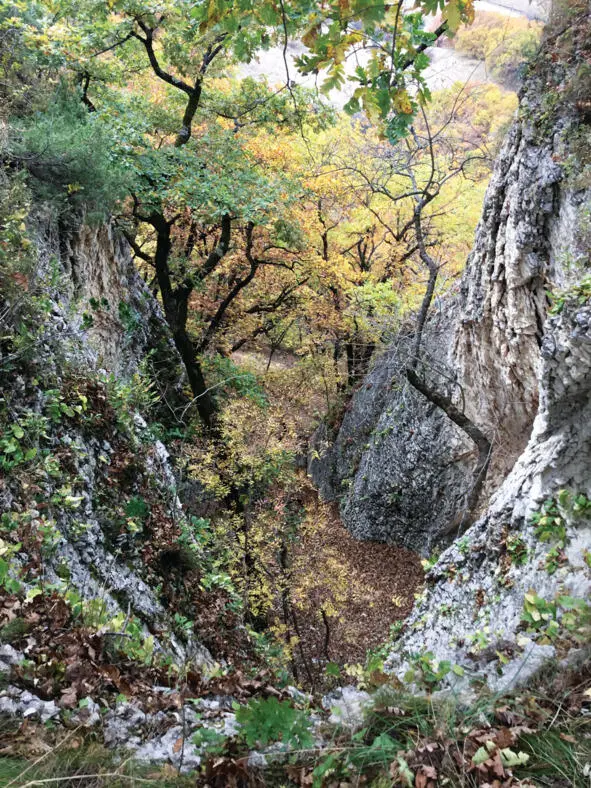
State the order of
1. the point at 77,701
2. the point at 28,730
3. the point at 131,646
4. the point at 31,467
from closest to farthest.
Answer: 1. the point at 28,730
2. the point at 77,701
3. the point at 131,646
4. the point at 31,467

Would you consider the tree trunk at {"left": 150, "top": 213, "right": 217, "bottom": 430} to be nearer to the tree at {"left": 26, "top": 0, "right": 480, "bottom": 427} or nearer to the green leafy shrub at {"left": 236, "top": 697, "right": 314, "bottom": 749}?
the tree at {"left": 26, "top": 0, "right": 480, "bottom": 427}

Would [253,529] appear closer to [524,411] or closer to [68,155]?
[524,411]

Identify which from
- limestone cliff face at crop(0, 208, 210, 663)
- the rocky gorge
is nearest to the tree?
the rocky gorge

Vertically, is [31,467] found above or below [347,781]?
below

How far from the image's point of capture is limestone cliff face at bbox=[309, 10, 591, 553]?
252 inches

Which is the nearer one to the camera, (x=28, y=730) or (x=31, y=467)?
(x=28, y=730)

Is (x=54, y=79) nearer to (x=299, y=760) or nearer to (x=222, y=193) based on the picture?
(x=222, y=193)

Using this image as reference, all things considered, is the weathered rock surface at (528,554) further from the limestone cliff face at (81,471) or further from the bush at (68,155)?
the bush at (68,155)

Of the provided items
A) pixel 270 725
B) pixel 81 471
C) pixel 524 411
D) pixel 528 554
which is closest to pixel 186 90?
pixel 81 471

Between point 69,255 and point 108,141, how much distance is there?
1.80 m

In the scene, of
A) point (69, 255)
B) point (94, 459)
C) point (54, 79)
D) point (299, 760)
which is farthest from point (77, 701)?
point (54, 79)

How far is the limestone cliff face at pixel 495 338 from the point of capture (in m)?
6.39

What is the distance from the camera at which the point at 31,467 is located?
4086mm

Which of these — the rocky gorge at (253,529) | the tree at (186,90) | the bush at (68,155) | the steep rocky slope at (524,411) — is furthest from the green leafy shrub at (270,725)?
the bush at (68,155)
